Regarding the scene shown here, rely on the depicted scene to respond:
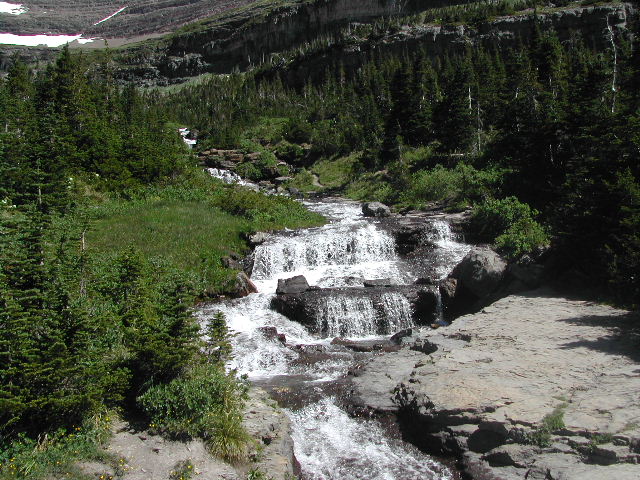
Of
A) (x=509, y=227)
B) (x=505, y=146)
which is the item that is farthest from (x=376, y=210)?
(x=505, y=146)

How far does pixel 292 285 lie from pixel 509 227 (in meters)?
12.4

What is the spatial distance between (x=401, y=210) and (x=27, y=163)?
78.1 ft

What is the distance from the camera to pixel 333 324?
2091cm

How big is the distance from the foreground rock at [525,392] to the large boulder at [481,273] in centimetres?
416

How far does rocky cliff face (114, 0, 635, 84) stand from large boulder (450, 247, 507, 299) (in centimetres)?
6684

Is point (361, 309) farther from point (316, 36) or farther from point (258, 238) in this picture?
point (316, 36)

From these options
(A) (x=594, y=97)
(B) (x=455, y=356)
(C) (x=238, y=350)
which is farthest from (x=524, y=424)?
(A) (x=594, y=97)

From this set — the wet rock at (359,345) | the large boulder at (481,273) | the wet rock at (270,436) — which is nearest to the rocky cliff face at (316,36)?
the large boulder at (481,273)

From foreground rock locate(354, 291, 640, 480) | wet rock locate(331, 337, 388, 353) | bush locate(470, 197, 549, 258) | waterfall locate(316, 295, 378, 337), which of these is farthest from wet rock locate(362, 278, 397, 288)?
foreground rock locate(354, 291, 640, 480)

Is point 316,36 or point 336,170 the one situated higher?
point 316,36

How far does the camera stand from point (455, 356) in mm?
14250

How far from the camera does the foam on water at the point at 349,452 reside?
11164mm

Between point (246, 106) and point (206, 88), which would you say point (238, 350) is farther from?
point (206, 88)

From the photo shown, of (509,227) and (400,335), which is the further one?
(509,227)
